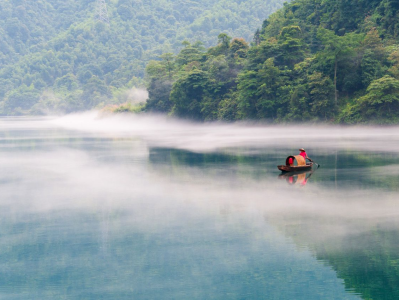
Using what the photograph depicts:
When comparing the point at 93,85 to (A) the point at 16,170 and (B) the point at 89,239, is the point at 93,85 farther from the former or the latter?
(B) the point at 89,239

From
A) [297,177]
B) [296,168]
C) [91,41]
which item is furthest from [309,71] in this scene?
[91,41]

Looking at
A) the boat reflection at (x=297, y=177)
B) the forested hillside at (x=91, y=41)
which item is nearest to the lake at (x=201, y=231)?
the boat reflection at (x=297, y=177)

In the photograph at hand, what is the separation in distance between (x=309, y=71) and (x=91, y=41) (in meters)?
129

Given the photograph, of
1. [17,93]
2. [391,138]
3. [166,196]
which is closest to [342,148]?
[391,138]

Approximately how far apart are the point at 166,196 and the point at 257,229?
474 cm

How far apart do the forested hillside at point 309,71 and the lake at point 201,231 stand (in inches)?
751

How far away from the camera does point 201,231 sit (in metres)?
11.6

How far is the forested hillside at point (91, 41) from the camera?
13412cm

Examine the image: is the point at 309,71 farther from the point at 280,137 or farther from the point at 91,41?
the point at 91,41

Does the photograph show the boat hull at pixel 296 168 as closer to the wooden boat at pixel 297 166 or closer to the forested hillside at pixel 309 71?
the wooden boat at pixel 297 166

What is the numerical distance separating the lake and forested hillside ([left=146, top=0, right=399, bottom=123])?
19.1 metres

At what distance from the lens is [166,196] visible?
51.8 ft

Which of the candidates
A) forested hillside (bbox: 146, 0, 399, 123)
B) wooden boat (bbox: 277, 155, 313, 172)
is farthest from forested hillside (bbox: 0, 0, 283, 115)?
wooden boat (bbox: 277, 155, 313, 172)

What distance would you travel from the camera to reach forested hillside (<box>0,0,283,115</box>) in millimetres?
134125
